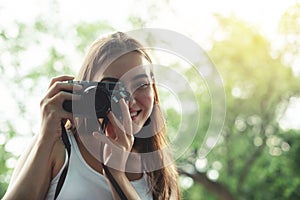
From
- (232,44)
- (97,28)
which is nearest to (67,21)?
(97,28)

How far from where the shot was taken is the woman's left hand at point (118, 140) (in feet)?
2.20

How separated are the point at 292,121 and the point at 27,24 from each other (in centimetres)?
208

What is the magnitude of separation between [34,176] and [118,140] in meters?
0.11

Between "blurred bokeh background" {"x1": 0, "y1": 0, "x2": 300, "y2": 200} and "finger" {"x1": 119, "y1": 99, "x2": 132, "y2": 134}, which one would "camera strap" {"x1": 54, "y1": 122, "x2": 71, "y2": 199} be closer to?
"finger" {"x1": 119, "y1": 99, "x2": 132, "y2": 134}

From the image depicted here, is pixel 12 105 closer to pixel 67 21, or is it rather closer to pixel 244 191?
pixel 67 21

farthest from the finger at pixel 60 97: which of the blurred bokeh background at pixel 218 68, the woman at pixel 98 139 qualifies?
the blurred bokeh background at pixel 218 68

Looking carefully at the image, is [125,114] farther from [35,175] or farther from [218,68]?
[218,68]

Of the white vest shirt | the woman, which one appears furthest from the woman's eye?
the white vest shirt

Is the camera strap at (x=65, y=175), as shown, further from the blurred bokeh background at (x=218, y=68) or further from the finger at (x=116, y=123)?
the blurred bokeh background at (x=218, y=68)

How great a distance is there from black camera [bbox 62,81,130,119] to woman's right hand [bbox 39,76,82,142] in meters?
0.01

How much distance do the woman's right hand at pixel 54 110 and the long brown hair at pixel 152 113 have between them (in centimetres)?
6

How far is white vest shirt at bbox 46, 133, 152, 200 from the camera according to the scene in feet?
2.16

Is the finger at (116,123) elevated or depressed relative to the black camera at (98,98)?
depressed

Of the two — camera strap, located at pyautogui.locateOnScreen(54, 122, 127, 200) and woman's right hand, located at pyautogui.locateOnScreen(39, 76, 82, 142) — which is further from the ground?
woman's right hand, located at pyautogui.locateOnScreen(39, 76, 82, 142)
